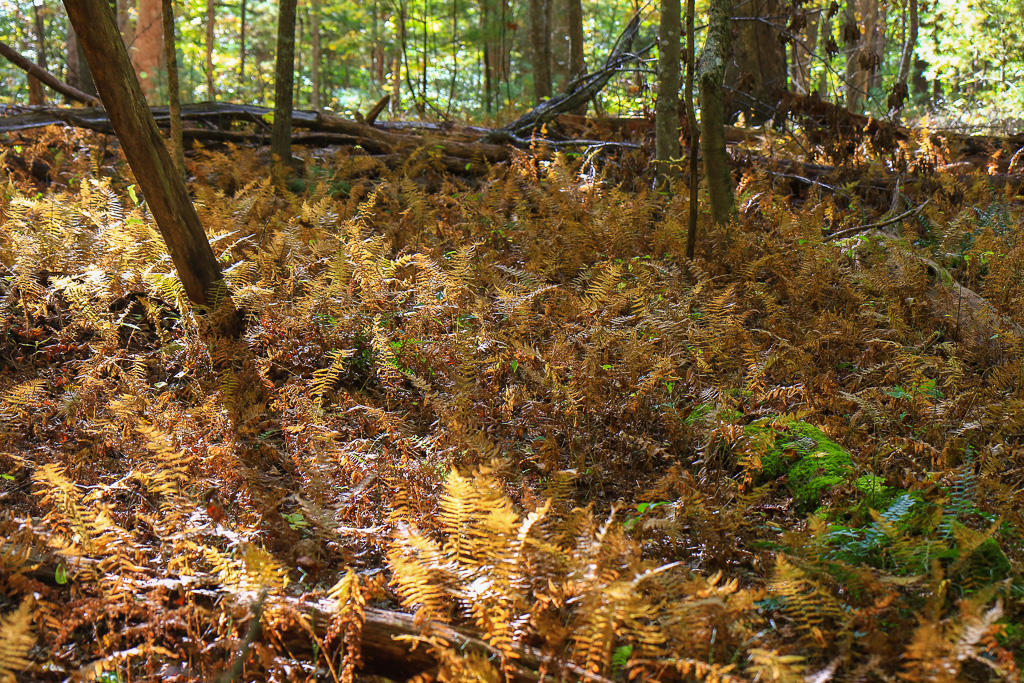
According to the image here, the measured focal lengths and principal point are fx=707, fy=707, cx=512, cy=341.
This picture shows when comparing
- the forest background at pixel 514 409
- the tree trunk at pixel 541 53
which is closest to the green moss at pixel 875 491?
the forest background at pixel 514 409

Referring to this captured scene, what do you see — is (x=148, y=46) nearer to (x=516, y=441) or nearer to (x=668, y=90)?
(x=668, y=90)

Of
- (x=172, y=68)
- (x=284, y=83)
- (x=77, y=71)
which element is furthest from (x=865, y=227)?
(x=77, y=71)

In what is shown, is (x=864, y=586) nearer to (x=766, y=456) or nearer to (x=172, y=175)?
(x=766, y=456)

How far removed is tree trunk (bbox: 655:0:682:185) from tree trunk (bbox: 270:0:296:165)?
3521mm

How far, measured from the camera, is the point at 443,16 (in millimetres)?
15367

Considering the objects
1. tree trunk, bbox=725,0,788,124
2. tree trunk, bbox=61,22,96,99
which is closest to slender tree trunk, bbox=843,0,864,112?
tree trunk, bbox=725,0,788,124

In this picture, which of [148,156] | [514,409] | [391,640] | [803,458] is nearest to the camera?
[391,640]

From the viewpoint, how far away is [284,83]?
7.05 m

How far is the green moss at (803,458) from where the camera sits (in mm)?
3148

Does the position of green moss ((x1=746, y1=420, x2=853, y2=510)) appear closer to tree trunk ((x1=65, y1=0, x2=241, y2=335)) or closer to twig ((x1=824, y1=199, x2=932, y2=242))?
twig ((x1=824, y1=199, x2=932, y2=242))

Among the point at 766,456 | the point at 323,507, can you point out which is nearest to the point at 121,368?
the point at 323,507

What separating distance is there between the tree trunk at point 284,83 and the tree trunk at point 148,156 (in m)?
2.74

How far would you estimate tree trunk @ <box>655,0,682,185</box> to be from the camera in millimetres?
6383

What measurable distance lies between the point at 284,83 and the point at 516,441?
5110 mm
